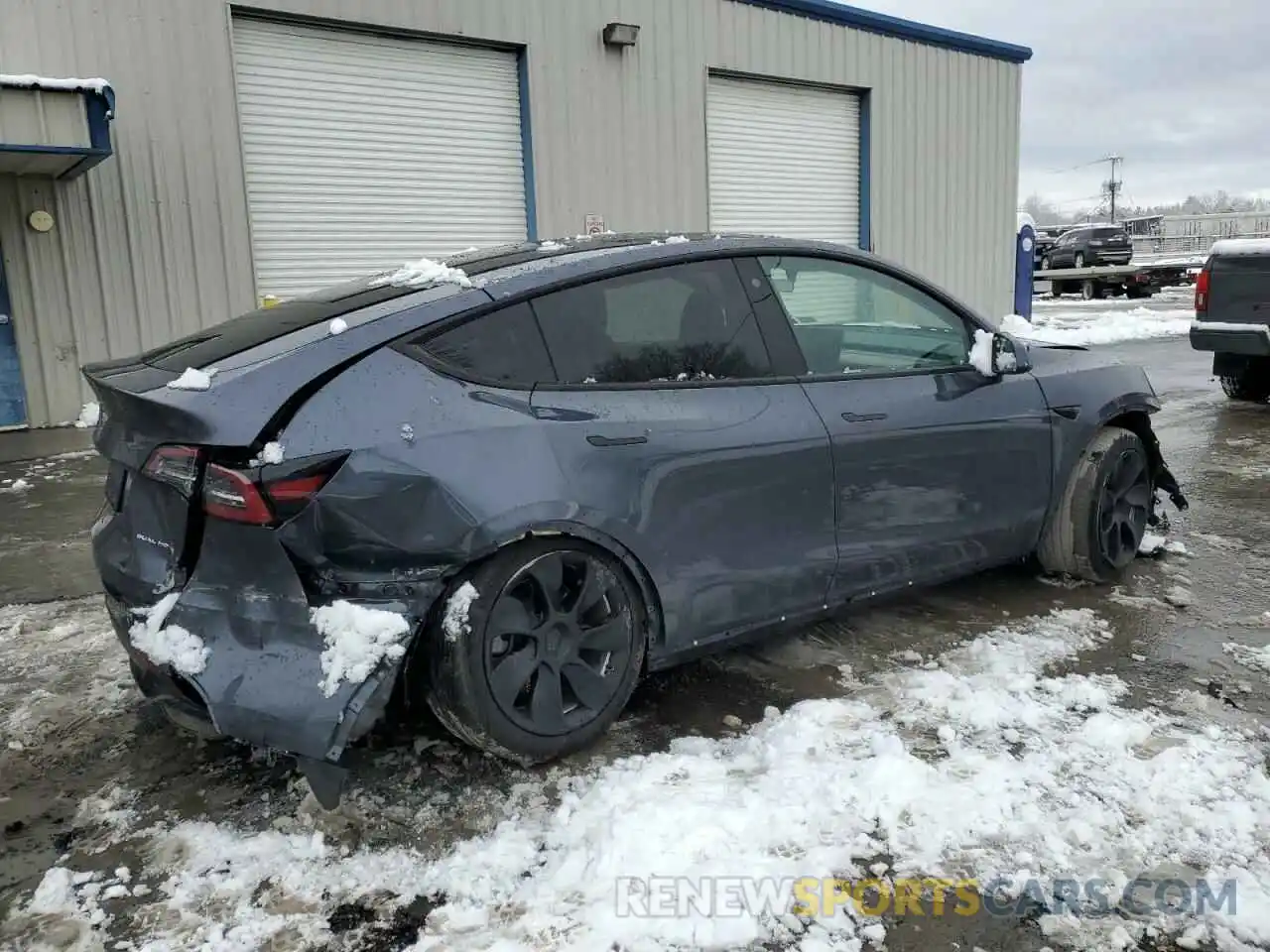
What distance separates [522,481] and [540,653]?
0.51m

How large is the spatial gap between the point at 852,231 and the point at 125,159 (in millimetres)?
10306

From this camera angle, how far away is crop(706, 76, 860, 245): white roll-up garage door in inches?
535

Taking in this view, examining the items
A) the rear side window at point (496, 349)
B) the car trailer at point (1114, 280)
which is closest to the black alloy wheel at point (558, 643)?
the rear side window at point (496, 349)

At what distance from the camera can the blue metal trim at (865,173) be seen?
15.1 m

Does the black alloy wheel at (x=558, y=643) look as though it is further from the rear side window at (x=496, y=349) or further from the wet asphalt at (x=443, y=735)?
the rear side window at (x=496, y=349)

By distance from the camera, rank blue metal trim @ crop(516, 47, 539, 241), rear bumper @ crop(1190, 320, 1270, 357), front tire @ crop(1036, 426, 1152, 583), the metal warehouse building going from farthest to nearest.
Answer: blue metal trim @ crop(516, 47, 539, 241)
the metal warehouse building
rear bumper @ crop(1190, 320, 1270, 357)
front tire @ crop(1036, 426, 1152, 583)

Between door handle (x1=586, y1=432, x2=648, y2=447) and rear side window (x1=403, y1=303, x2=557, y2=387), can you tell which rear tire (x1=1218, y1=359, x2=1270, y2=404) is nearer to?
door handle (x1=586, y1=432, x2=648, y2=447)

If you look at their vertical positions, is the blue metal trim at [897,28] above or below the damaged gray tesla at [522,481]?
above

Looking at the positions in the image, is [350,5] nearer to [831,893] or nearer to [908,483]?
[908,483]

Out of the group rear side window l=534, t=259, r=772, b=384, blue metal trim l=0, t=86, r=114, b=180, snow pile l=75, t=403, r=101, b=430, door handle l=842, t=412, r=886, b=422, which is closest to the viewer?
rear side window l=534, t=259, r=772, b=384

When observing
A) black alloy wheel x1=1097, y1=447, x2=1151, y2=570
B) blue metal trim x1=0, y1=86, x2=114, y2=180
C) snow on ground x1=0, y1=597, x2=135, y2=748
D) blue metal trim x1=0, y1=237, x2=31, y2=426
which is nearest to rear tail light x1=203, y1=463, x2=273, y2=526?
snow on ground x1=0, y1=597, x2=135, y2=748

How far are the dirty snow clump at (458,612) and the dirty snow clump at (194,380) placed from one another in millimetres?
Result: 855

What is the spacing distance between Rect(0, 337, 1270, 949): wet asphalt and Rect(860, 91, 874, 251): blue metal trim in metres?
10.5

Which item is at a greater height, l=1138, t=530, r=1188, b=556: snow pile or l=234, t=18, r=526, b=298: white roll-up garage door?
l=234, t=18, r=526, b=298: white roll-up garage door
